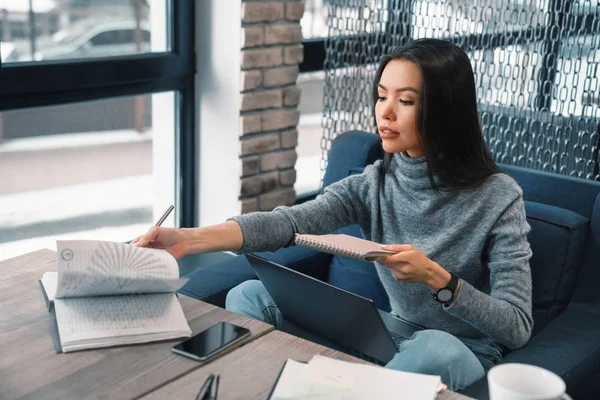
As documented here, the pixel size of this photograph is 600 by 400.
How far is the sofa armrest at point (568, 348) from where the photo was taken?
1.61 meters

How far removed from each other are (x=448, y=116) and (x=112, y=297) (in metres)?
0.81

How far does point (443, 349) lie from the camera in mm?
1445

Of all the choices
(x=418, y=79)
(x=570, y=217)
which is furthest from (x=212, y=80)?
(x=570, y=217)

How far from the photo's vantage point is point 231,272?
2.02 m

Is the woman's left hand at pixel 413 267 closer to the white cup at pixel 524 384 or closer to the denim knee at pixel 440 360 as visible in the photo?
the denim knee at pixel 440 360

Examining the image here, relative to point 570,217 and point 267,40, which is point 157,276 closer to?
point 570,217

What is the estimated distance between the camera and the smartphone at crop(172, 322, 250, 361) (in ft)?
4.34

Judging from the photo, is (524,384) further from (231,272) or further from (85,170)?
(85,170)

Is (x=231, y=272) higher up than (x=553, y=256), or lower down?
lower down

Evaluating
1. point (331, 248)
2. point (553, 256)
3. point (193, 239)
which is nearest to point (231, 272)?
point (193, 239)

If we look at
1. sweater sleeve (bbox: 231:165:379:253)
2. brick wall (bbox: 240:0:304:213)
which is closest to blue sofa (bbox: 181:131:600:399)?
sweater sleeve (bbox: 231:165:379:253)

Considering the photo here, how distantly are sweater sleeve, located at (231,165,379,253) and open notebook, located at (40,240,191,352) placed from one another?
1.05ft

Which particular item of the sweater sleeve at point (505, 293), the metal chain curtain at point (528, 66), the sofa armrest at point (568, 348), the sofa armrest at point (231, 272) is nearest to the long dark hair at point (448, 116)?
the sweater sleeve at point (505, 293)

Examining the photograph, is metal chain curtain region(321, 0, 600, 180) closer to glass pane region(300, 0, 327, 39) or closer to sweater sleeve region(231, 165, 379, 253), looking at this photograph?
glass pane region(300, 0, 327, 39)
